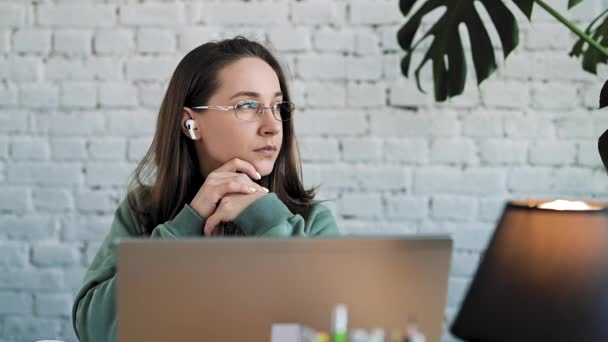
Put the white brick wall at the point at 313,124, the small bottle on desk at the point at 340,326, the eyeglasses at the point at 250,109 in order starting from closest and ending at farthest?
the small bottle on desk at the point at 340,326, the eyeglasses at the point at 250,109, the white brick wall at the point at 313,124

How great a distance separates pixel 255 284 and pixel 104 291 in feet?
2.32

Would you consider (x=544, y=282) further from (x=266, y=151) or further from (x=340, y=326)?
(x=266, y=151)

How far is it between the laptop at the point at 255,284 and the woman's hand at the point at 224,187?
0.68m

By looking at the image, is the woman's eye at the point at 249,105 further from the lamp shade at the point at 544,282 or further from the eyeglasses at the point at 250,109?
the lamp shade at the point at 544,282

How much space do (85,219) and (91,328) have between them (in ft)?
2.95

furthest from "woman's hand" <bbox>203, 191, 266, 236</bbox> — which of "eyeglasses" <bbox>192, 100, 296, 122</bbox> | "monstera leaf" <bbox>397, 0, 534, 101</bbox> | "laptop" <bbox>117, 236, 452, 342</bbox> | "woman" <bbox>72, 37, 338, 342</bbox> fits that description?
"laptop" <bbox>117, 236, 452, 342</bbox>

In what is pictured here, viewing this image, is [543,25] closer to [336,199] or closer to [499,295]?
[336,199]

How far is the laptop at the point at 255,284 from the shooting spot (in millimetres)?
711

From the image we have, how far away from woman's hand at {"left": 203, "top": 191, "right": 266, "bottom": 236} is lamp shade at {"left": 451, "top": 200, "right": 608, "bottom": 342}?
67 centimetres

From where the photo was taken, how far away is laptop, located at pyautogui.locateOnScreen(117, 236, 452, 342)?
71 centimetres

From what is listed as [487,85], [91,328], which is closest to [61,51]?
[91,328]

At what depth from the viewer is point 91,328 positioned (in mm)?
1359

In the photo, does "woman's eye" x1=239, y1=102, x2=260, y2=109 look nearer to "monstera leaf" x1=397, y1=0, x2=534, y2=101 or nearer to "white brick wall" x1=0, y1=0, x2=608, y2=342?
"monstera leaf" x1=397, y1=0, x2=534, y2=101

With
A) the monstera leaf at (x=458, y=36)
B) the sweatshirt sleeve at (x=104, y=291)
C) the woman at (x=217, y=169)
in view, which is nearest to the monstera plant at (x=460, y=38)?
the monstera leaf at (x=458, y=36)
